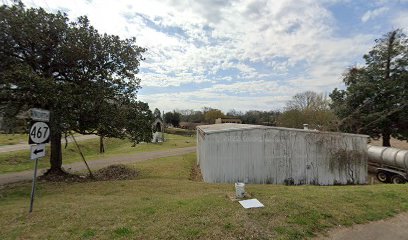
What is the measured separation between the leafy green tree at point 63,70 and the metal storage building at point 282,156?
5400 millimetres

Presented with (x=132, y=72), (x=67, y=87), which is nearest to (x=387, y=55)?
(x=132, y=72)

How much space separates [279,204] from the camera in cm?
754

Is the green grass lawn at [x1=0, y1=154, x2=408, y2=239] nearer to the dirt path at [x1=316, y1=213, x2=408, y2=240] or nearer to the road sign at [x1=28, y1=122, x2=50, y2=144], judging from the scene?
the dirt path at [x1=316, y1=213, x2=408, y2=240]

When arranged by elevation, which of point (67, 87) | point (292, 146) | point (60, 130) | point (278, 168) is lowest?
point (278, 168)

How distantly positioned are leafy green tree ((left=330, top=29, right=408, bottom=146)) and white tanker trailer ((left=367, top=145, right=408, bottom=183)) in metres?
4.07

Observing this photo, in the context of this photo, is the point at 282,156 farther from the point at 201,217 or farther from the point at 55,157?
the point at 55,157

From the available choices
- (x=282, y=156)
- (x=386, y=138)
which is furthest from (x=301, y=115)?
(x=282, y=156)

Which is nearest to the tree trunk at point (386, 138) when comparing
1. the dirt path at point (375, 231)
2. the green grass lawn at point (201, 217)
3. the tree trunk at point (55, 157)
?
the green grass lawn at point (201, 217)

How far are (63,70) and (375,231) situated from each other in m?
14.1

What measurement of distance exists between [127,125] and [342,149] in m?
12.4

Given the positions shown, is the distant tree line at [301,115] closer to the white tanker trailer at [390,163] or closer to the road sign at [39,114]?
the white tanker trailer at [390,163]

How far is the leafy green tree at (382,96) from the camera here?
23.9 metres

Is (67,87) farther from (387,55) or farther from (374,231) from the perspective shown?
(387,55)

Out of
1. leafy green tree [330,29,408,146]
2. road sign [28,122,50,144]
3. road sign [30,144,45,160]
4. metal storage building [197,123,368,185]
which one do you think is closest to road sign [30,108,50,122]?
road sign [28,122,50,144]
